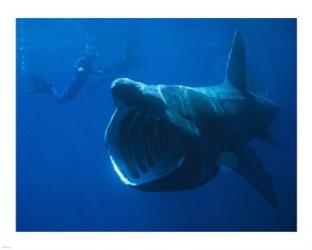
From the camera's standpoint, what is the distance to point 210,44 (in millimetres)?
13734

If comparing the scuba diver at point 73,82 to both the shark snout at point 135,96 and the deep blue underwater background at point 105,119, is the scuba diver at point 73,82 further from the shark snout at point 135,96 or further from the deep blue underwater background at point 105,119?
the shark snout at point 135,96

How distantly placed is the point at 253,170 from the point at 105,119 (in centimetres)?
1909

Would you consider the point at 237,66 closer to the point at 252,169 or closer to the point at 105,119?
the point at 252,169

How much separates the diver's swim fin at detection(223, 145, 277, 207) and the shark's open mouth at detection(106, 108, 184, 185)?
89 centimetres

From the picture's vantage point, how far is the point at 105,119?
2341cm

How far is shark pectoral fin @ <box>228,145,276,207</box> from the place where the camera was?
4680 millimetres

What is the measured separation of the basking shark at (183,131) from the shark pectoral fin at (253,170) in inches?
0.5

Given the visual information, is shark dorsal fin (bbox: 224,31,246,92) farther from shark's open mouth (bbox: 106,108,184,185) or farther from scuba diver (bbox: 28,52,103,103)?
scuba diver (bbox: 28,52,103,103)

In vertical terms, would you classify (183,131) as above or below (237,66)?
below

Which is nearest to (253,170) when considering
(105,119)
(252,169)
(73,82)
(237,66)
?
(252,169)
